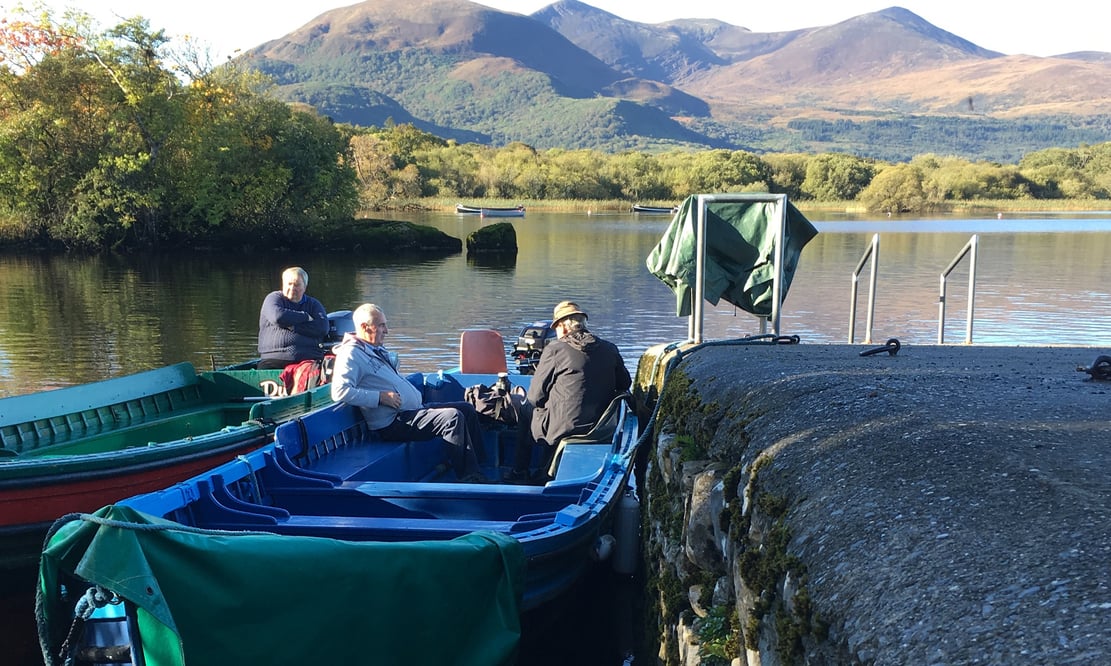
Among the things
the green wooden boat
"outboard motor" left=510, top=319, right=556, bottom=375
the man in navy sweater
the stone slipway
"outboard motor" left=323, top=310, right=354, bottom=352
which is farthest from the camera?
"outboard motor" left=323, top=310, right=354, bottom=352

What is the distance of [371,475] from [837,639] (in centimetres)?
528

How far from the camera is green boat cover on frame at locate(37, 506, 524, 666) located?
12.3 feet

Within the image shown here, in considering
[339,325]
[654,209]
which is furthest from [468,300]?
[654,209]

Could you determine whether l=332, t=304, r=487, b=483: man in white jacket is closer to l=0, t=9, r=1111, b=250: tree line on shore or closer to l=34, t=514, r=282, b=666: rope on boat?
l=34, t=514, r=282, b=666: rope on boat

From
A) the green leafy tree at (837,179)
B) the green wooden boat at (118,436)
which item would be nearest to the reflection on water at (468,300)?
the green wooden boat at (118,436)

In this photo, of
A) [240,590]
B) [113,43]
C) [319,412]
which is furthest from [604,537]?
[113,43]

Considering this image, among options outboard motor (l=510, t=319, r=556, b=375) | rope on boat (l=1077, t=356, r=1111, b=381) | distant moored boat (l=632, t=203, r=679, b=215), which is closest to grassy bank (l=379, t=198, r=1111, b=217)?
distant moored boat (l=632, t=203, r=679, b=215)

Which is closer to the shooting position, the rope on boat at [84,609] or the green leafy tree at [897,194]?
the rope on boat at [84,609]

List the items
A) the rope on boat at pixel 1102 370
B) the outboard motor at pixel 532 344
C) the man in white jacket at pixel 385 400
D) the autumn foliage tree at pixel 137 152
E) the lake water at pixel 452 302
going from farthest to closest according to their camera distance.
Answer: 1. the autumn foliage tree at pixel 137 152
2. the lake water at pixel 452 302
3. the outboard motor at pixel 532 344
4. the man in white jacket at pixel 385 400
5. the rope on boat at pixel 1102 370

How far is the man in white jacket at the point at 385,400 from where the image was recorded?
299 inches

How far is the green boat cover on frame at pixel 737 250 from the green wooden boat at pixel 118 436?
172 inches

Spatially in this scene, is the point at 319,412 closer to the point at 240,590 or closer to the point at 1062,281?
the point at 240,590

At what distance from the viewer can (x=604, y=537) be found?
6.55 metres

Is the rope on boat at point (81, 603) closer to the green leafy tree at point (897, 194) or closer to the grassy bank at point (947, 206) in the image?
the grassy bank at point (947, 206)
